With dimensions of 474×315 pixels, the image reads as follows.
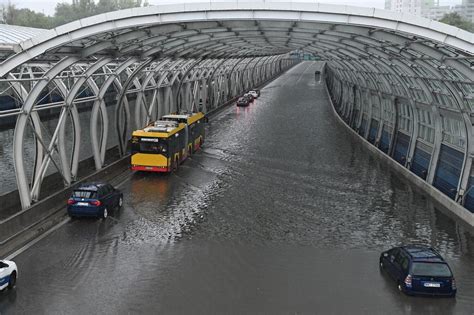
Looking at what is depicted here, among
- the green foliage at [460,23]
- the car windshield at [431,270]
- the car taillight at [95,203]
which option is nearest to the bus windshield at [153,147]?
the car taillight at [95,203]

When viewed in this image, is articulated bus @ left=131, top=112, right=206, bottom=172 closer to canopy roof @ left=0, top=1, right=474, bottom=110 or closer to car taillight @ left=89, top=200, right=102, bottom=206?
canopy roof @ left=0, top=1, right=474, bottom=110

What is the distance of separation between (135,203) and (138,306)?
1065cm

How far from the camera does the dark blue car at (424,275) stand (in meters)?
14.0

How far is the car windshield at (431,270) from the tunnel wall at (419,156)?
7.20 meters

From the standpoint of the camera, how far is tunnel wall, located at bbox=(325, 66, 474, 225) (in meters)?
23.3

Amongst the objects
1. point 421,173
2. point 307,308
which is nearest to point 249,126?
point 421,173

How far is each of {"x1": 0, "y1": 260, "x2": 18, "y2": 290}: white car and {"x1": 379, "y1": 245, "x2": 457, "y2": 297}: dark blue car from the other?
10.2 m

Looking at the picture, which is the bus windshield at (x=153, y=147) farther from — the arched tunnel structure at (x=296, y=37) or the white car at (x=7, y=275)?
the white car at (x=7, y=275)

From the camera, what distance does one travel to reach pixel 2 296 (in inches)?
536

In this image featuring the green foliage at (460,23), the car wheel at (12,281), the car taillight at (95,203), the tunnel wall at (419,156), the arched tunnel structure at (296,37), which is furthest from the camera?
the green foliage at (460,23)

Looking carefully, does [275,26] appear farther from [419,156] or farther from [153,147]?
[419,156]

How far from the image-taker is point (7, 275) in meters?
13.6

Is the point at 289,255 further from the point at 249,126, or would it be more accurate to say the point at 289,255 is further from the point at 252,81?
the point at 252,81

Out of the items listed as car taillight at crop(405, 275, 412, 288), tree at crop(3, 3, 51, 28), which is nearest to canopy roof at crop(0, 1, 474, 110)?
car taillight at crop(405, 275, 412, 288)
